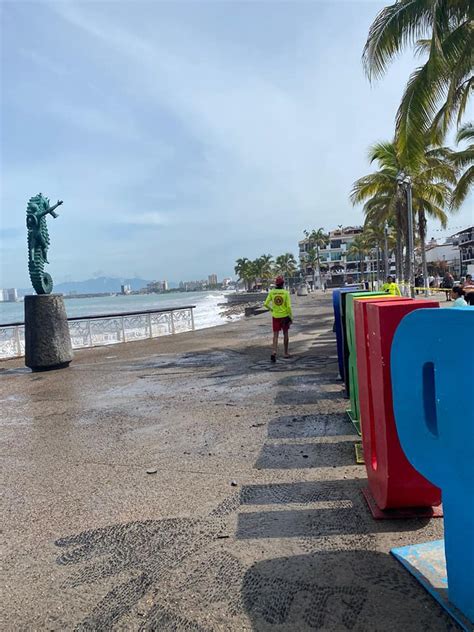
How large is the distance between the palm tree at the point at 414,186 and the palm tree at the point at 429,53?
15562mm

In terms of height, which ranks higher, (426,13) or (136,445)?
(426,13)

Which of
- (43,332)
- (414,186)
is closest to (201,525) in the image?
(43,332)

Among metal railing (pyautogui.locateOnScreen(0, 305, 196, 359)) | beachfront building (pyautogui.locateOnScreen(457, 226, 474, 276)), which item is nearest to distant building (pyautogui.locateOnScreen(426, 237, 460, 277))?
beachfront building (pyautogui.locateOnScreen(457, 226, 474, 276))

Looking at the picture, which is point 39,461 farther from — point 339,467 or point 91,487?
point 339,467

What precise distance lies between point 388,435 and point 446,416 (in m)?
0.91

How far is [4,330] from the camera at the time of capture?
14641mm

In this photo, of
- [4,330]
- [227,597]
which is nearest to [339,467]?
[227,597]

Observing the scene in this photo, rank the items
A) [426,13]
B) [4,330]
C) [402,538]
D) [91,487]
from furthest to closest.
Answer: [4,330], [426,13], [91,487], [402,538]

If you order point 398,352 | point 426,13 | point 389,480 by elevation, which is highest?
point 426,13

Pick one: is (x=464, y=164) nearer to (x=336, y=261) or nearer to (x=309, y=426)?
(x=309, y=426)

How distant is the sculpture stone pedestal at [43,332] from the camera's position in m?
11.0

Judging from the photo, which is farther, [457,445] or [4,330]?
[4,330]

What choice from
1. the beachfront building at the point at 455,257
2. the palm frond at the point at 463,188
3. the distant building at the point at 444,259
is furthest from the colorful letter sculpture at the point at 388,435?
the distant building at the point at 444,259

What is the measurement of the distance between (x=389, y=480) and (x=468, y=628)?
3.27 feet
